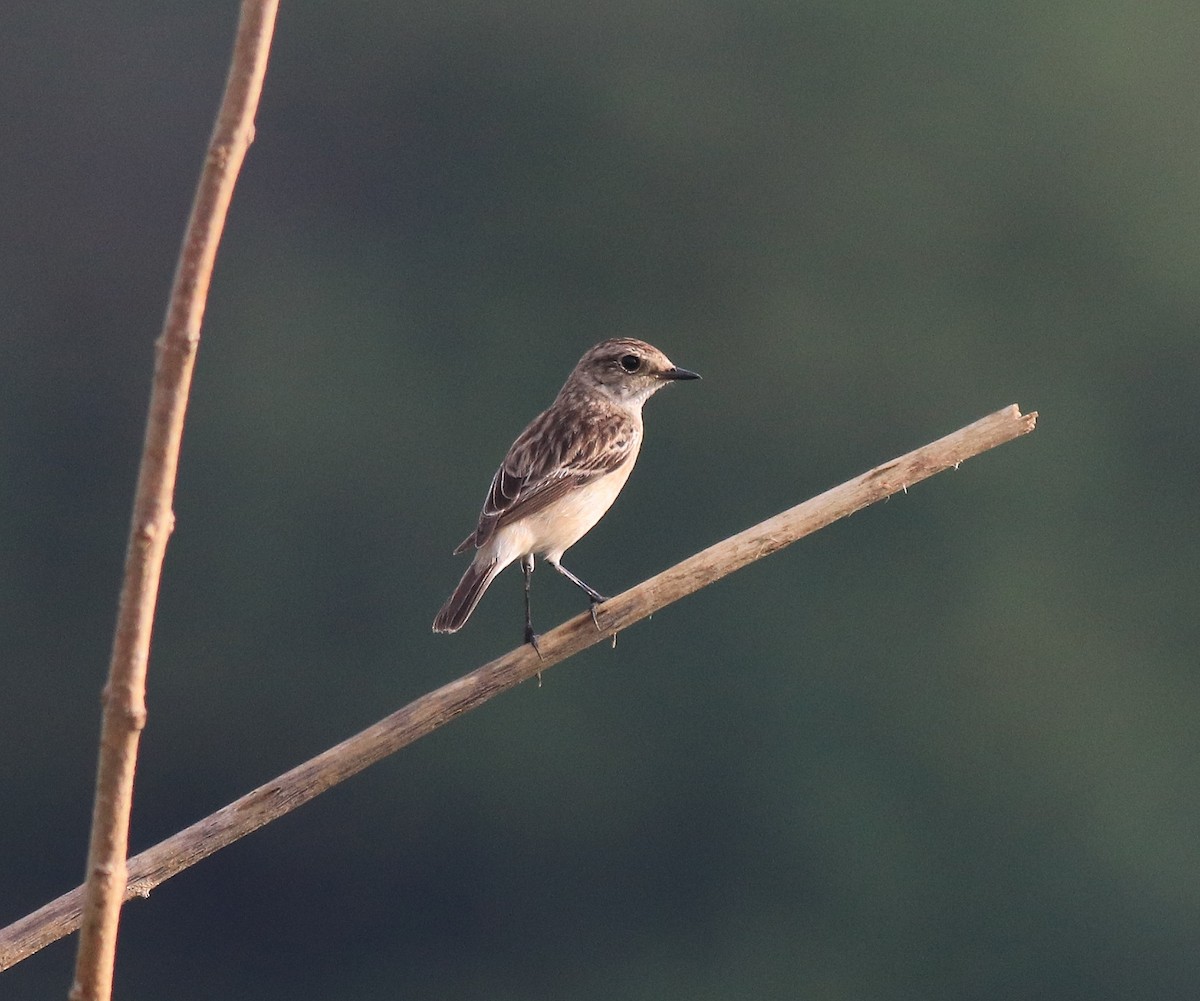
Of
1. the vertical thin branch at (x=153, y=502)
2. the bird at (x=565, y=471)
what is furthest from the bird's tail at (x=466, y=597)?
the vertical thin branch at (x=153, y=502)

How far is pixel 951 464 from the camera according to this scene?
9.22 ft

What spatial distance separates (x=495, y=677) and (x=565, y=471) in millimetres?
1628

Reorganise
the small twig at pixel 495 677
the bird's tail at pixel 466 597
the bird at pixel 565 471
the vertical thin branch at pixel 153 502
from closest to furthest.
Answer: the vertical thin branch at pixel 153 502 → the small twig at pixel 495 677 → the bird's tail at pixel 466 597 → the bird at pixel 565 471

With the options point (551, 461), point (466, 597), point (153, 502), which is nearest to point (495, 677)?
point (466, 597)

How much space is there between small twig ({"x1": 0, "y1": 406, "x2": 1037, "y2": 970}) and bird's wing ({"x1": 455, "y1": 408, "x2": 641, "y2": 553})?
1022mm

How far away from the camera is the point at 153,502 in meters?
1.19

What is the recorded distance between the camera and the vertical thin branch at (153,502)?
3.79ft

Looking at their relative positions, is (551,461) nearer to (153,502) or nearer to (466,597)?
(466,597)

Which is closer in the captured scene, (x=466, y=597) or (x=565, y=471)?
(x=466, y=597)

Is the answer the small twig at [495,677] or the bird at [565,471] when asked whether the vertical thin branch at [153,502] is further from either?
the bird at [565,471]

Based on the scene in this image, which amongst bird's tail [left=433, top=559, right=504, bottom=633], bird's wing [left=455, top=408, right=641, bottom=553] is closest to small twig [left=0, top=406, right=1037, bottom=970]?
bird's tail [left=433, top=559, right=504, bottom=633]

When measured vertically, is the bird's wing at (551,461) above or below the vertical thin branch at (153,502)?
above

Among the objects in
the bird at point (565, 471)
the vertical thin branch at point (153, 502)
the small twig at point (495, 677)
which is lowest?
the vertical thin branch at point (153, 502)

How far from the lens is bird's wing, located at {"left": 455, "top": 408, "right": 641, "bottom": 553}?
414 cm
